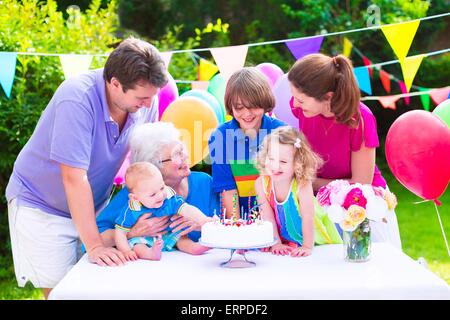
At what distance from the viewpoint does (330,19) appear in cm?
973

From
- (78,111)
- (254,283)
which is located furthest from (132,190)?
(254,283)

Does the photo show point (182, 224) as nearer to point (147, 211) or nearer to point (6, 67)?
point (147, 211)

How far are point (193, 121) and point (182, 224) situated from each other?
82 cm

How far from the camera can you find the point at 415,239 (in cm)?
714

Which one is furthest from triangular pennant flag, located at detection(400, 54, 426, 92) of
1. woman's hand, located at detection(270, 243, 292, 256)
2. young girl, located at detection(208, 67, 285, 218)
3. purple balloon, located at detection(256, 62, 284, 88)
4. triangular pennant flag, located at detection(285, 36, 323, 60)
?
woman's hand, located at detection(270, 243, 292, 256)

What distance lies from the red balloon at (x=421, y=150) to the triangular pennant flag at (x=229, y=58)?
1078 mm

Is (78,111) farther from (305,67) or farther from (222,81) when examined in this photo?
(222,81)

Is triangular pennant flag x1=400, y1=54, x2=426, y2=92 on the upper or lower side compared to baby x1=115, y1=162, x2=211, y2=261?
upper

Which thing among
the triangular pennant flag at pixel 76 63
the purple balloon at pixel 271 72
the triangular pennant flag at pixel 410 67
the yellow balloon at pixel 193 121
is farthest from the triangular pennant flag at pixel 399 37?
the triangular pennant flag at pixel 76 63

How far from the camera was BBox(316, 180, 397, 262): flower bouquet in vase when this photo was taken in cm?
275

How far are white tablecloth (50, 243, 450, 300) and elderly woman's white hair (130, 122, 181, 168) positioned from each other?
448 mm

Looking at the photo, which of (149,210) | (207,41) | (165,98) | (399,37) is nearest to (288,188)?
(149,210)

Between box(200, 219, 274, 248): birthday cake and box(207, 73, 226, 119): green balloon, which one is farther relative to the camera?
box(207, 73, 226, 119): green balloon

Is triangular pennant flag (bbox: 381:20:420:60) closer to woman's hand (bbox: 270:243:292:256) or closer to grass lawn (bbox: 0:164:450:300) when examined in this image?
woman's hand (bbox: 270:243:292:256)
